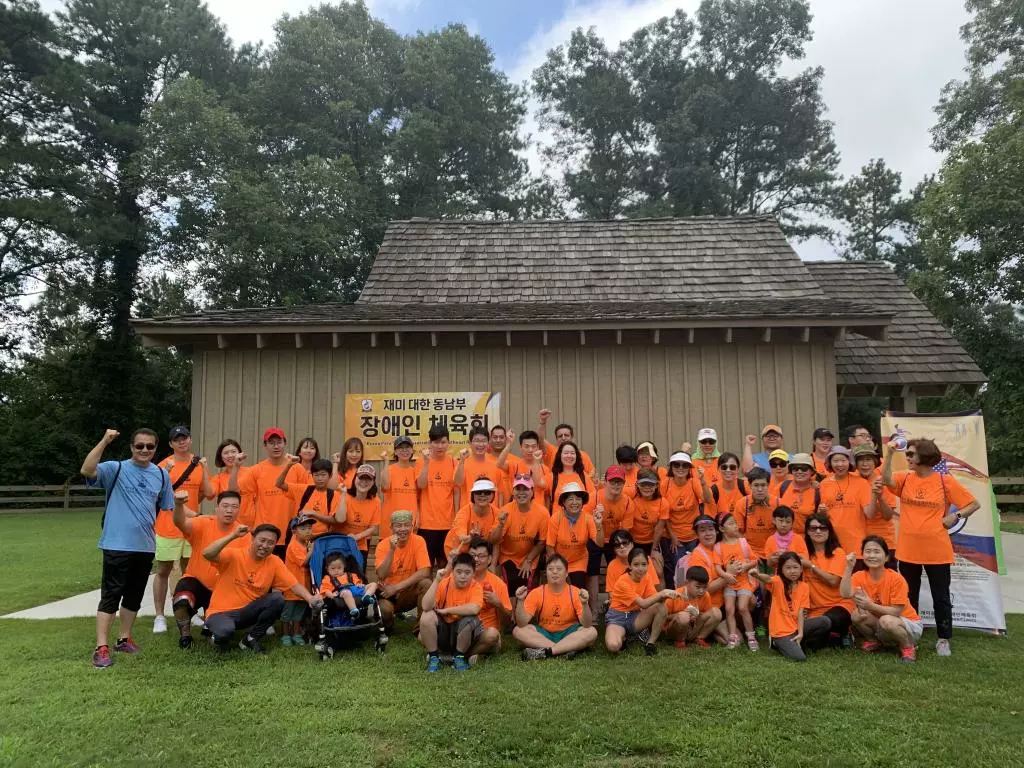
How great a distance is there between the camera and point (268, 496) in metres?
6.32

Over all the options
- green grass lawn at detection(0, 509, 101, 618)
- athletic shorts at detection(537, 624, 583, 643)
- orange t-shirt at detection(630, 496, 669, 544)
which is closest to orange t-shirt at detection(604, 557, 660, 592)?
orange t-shirt at detection(630, 496, 669, 544)

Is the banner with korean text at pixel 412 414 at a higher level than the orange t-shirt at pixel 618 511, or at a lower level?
higher

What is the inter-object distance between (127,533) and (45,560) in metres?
7.16

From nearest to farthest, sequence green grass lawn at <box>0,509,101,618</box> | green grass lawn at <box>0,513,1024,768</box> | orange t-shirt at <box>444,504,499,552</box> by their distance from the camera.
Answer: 1. green grass lawn at <box>0,513,1024,768</box>
2. orange t-shirt at <box>444,504,499,552</box>
3. green grass lawn at <box>0,509,101,618</box>

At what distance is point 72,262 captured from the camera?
2544 cm

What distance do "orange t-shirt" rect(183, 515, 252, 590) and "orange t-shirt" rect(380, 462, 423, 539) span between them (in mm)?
1244

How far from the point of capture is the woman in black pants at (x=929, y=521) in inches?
213

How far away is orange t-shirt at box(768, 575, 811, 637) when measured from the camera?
5238mm

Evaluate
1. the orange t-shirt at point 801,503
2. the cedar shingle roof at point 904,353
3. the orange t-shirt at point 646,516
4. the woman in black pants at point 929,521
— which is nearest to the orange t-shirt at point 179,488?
the orange t-shirt at point 646,516

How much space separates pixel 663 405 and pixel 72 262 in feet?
84.2

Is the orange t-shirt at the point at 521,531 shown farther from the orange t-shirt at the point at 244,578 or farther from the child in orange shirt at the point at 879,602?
the child in orange shirt at the point at 879,602

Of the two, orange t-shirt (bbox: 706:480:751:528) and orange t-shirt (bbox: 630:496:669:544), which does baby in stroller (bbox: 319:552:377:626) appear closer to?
orange t-shirt (bbox: 630:496:669:544)

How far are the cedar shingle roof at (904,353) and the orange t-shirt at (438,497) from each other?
6.64 meters

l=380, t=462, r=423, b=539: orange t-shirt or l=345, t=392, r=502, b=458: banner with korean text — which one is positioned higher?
l=345, t=392, r=502, b=458: banner with korean text
